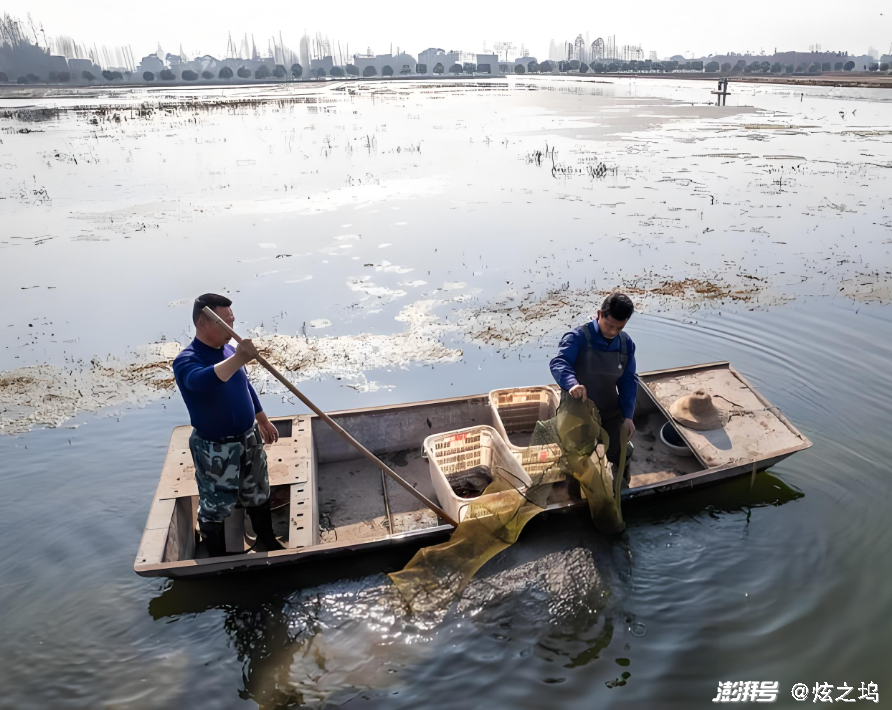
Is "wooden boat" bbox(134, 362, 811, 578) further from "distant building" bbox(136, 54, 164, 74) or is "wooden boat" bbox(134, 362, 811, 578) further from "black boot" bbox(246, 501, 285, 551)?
"distant building" bbox(136, 54, 164, 74)

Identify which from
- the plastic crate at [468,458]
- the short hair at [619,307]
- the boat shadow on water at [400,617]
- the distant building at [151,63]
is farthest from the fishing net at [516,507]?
the distant building at [151,63]

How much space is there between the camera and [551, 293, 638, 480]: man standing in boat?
5.09 m

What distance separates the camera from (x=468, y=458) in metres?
6.27

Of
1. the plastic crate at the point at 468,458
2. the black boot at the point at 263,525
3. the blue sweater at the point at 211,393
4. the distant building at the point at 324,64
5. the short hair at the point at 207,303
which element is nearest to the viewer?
the blue sweater at the point at 211,393

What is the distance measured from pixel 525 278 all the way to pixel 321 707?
8.78 meters

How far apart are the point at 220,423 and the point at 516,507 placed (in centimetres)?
251

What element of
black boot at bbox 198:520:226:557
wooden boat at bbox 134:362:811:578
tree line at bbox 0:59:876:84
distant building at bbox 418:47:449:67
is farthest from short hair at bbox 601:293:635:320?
distant building at bbox 418:47:449:67

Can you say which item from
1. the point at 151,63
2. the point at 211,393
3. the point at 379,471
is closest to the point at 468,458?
the point at 379,471

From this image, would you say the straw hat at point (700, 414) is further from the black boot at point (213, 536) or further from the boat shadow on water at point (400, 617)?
the black boot at point (213, 536)

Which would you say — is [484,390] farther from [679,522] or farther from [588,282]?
[588,282]

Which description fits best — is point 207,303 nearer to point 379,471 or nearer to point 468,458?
point 379,471

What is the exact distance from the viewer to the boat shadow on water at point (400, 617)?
4.37 metres

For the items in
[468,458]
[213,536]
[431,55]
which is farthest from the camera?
[431,55]

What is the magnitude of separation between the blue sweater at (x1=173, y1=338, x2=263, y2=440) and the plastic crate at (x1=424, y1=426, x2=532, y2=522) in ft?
6.57
